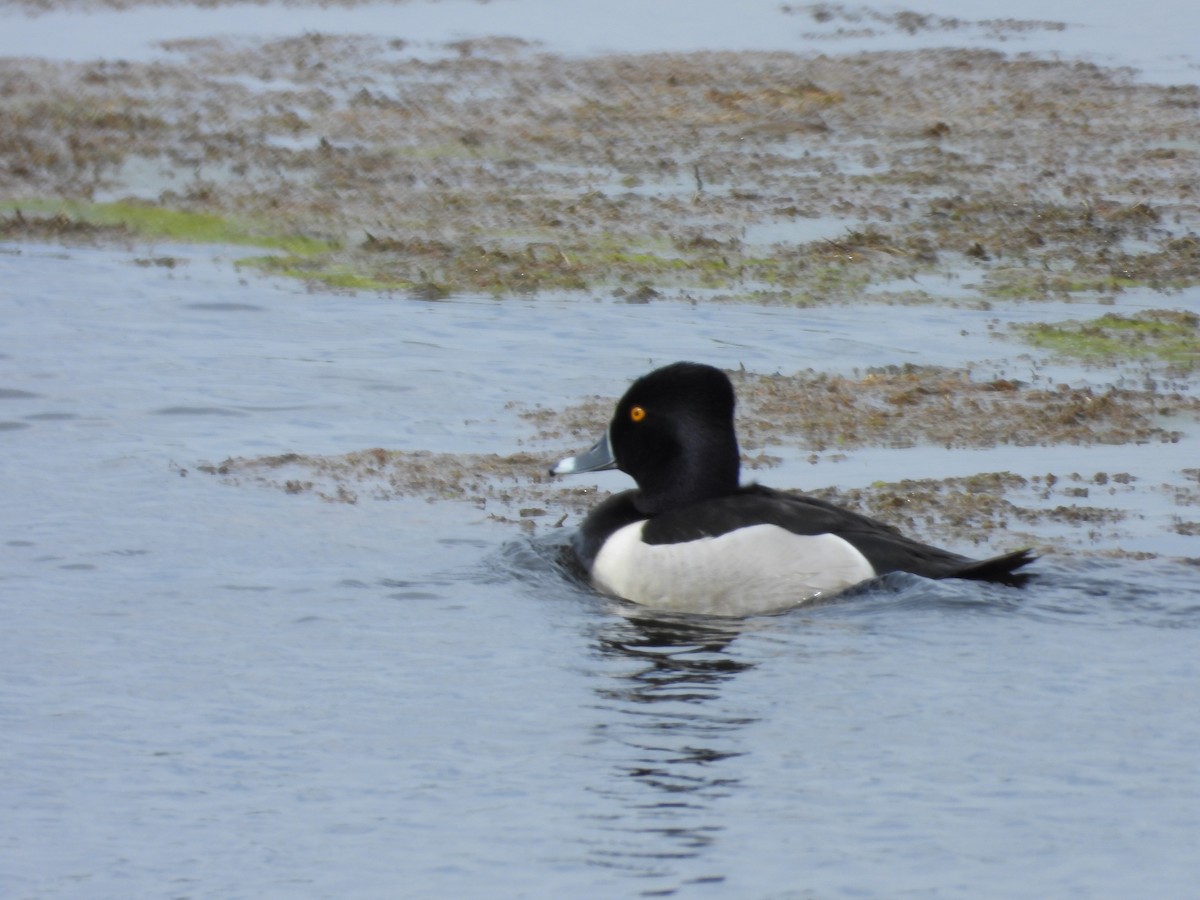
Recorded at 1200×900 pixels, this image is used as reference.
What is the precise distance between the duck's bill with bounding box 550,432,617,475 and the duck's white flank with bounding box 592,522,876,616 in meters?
0.84

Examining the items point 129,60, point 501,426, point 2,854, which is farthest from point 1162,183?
point 2,854

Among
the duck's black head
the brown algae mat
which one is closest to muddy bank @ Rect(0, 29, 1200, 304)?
the brown algae mat

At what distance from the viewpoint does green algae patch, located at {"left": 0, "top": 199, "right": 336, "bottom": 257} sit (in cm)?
1727

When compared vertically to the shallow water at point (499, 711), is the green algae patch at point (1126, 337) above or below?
above

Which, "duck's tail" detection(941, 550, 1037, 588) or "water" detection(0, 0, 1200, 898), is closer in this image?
"water" detection(0, 0, 1200, 898)

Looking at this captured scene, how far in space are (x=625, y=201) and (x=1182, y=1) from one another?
65.6 ft

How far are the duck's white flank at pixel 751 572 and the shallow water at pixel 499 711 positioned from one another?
17 cm

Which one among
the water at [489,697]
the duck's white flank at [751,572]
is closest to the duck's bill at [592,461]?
the water at [489,697]

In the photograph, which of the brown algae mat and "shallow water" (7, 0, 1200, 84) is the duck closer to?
the brown algae mat

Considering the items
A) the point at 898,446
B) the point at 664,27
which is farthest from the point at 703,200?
the point at 664,27

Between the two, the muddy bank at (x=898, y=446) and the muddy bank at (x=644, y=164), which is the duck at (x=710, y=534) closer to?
the muddy bank at (x=898, y=446)

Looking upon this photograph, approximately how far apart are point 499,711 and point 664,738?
65cm

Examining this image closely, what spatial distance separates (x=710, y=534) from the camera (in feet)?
29.7

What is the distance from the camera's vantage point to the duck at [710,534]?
884cm
